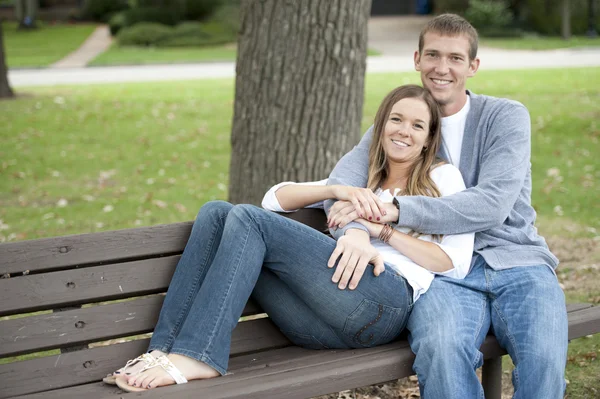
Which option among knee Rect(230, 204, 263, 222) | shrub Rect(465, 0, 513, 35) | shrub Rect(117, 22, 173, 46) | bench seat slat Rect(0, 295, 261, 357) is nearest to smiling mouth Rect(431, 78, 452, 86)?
knee Rect(230, 204, 263, 222)

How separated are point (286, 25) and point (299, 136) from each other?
66 cm

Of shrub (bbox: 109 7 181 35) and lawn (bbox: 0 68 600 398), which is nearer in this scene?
lawn (bbox: 0 68 600 398)

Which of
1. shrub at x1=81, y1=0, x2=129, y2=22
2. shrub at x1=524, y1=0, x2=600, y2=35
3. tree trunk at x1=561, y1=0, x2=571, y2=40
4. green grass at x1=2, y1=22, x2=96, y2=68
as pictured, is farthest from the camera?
shrub at x1=81, y1=0, x2=129, y2=22

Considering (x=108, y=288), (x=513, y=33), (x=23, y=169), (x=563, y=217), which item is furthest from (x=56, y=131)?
(x=513, y=33)

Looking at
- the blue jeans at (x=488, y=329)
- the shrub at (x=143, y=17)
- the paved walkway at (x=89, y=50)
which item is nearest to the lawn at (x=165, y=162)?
the blue jeans at (x=488, y=329)

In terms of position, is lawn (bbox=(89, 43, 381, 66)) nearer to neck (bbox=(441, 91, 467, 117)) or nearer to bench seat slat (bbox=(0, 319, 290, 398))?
neck (bbox=(441, 91, 467, 117))

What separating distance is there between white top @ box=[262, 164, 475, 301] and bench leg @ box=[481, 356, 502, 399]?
0.41 metres

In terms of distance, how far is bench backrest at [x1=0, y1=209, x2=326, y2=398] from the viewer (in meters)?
3.06

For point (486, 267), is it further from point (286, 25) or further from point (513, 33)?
point (513, 33)

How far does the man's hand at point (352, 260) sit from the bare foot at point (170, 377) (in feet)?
1.90

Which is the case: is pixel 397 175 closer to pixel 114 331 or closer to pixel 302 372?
pixel 302 372

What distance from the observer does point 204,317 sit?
9.62 feet

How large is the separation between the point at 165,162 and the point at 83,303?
6298 mm

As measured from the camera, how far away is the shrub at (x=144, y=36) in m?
27.8
